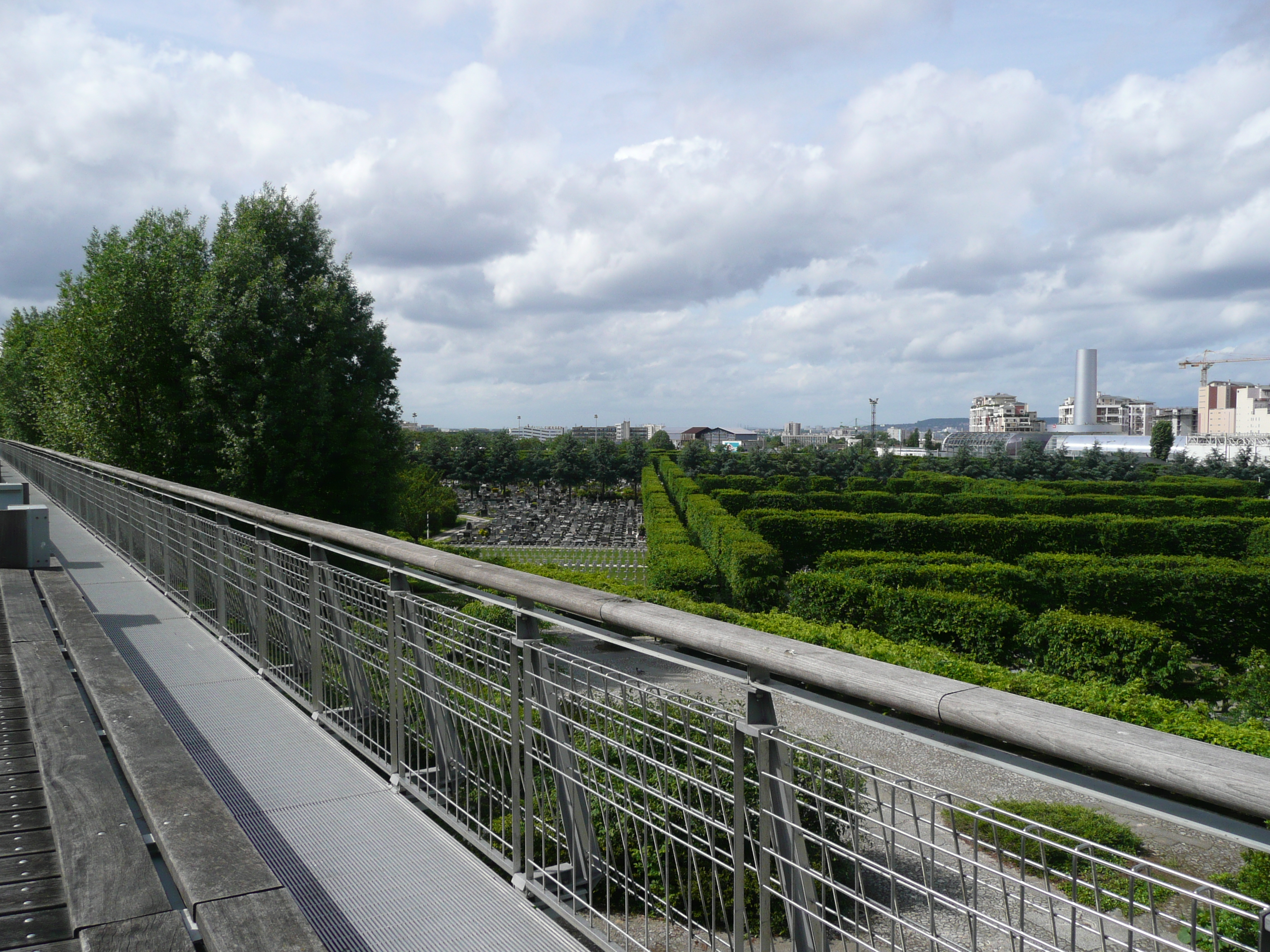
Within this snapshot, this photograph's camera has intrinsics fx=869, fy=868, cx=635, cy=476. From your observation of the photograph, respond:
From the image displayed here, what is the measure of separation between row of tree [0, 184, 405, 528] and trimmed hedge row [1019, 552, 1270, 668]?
744 inches

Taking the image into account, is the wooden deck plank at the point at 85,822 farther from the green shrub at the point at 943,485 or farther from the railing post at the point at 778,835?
the green shrub at the point at 943,485

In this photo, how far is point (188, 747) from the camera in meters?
4.10

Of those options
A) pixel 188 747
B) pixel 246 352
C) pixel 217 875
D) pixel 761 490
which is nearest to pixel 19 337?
pixel 246 352

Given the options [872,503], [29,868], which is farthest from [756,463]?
[29,868]

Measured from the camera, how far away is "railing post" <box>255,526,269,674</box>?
5.32 meters

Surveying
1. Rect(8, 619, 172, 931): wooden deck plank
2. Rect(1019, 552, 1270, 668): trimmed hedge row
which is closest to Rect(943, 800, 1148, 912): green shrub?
Rect(8, 619, 172, 931): wooden deck plank

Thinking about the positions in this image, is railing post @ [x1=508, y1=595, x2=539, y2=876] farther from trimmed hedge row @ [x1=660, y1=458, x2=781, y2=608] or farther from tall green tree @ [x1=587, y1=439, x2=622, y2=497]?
tall green tree @ [x1=587, y1=439, x2=622, y2=497]

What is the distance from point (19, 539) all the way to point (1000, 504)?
130 feet

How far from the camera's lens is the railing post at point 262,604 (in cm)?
532

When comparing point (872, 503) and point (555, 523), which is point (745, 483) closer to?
point (872, 503)

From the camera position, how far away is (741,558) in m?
24.6

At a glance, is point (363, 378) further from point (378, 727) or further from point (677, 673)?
point (378, 727)

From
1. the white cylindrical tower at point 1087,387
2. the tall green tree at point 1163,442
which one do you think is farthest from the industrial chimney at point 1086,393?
the tall green tree at point 1163,442

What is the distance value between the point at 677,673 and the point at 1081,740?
49.6ft
